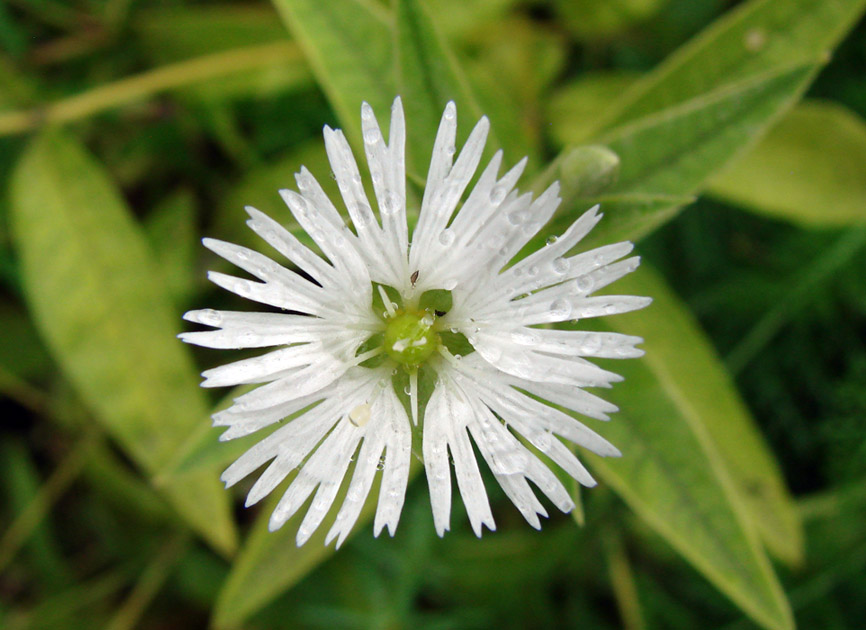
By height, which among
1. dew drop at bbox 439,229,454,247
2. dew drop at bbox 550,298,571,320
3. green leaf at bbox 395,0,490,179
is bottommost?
dew drop at bbox 550,298,571,320

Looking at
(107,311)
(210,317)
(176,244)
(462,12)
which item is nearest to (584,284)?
(210,317)

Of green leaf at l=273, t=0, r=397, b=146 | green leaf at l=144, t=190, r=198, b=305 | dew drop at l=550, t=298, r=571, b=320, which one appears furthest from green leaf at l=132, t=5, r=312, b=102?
dew drop at l=550, t=298, r=571, b=320

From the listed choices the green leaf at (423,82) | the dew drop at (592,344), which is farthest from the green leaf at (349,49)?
the dew drop at (592,344)

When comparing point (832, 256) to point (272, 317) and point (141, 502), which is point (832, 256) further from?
point (141, 502)

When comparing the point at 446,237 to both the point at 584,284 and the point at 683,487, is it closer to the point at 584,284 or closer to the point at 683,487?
the point at 584,284

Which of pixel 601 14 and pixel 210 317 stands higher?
pixel 601 14

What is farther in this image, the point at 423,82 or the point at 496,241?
the point at 423,82

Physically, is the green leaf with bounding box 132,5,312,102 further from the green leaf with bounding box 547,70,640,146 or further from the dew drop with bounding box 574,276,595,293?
the dew drop with bounding box 574,276,595,293
